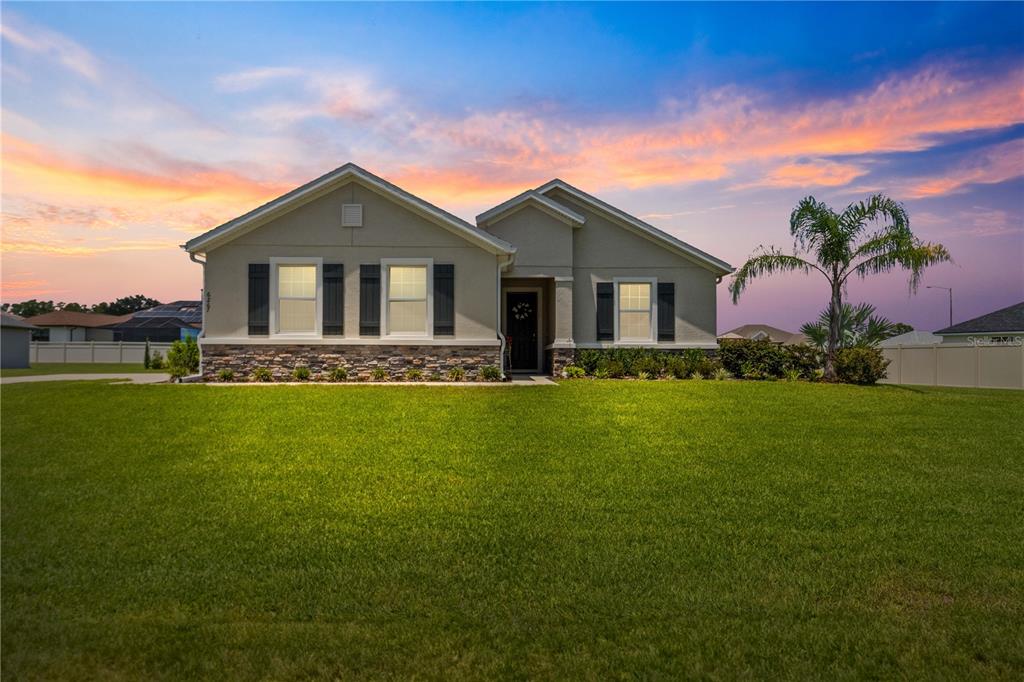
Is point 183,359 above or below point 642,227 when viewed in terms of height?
below

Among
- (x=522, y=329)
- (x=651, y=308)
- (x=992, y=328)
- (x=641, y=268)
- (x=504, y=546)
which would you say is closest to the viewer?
(x=504, y=546)

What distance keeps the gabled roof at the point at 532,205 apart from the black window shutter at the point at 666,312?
10.7ft

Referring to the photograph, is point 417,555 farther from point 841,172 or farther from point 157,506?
point 841,172

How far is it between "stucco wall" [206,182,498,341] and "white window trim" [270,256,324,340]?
159 mm

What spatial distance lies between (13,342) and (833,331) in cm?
3369

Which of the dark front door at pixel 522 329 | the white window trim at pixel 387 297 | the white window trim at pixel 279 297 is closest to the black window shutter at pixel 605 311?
the dark front door at pixel 522 329

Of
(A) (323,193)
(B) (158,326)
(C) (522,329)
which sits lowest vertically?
(C) (522,329)

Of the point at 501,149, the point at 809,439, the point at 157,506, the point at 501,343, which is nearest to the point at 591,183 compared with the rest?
the point at 501,149

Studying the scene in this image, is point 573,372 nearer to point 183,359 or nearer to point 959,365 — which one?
point 183,359

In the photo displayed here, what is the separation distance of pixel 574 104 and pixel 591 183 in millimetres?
5122

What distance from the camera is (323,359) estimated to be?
1688 cm

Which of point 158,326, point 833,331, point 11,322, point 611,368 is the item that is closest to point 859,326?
point 833,331

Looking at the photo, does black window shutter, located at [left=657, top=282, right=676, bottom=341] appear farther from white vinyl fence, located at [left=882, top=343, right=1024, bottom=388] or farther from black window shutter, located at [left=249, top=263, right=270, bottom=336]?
black window shutter, located at [left=249, top=263, right=270, bottom=336]

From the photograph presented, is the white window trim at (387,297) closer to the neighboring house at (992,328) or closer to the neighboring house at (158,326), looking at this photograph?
the neighboring house at (992,328)
